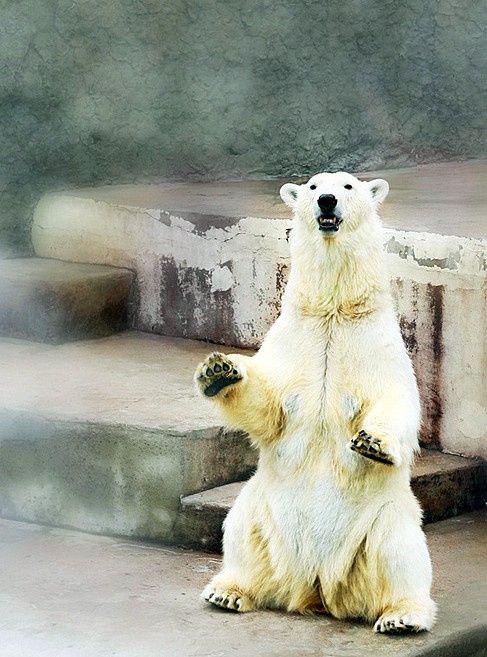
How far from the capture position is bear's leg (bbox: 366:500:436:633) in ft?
9.78

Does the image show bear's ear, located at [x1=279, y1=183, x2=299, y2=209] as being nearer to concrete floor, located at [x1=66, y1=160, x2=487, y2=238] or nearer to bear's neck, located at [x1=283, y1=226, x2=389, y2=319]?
bear's neck, located at [x1=283, y1=226, x2=389, y2=319]

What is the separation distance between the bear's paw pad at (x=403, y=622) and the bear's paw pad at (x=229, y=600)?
12.6 inches

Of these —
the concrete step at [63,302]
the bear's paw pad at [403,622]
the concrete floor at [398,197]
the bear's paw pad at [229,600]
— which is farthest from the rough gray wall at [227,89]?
the bear's paw pad at [403,622]

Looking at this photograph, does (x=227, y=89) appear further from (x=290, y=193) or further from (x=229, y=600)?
(x=229, y=600)

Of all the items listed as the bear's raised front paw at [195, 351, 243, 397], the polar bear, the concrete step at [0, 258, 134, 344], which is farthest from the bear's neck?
the concrete step at [0, 258, 134, 344]

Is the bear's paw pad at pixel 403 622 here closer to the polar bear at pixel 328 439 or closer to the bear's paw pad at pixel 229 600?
the polar bear at pixel 328 439

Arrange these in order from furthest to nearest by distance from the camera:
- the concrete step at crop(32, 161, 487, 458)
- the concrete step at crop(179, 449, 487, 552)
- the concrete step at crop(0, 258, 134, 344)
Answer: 1. the concrete step at crop(0, 258, 134, 344)
2. the concrete step at crop(32, 161, 487, 458)
3. the concrete step at crop(179, 449, 487, 552)

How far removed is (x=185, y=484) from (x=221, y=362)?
850 millimetres

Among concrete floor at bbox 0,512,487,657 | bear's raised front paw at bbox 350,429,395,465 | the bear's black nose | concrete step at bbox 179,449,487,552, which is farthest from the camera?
concrete step at bbox 179,449,487,552

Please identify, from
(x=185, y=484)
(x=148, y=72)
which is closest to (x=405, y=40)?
(x=148, y=72)

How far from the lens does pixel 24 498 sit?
3906 mm

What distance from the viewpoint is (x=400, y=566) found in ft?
9.80

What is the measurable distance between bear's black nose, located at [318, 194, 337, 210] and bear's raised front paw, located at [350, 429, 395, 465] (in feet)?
1.70

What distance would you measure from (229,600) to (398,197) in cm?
213
